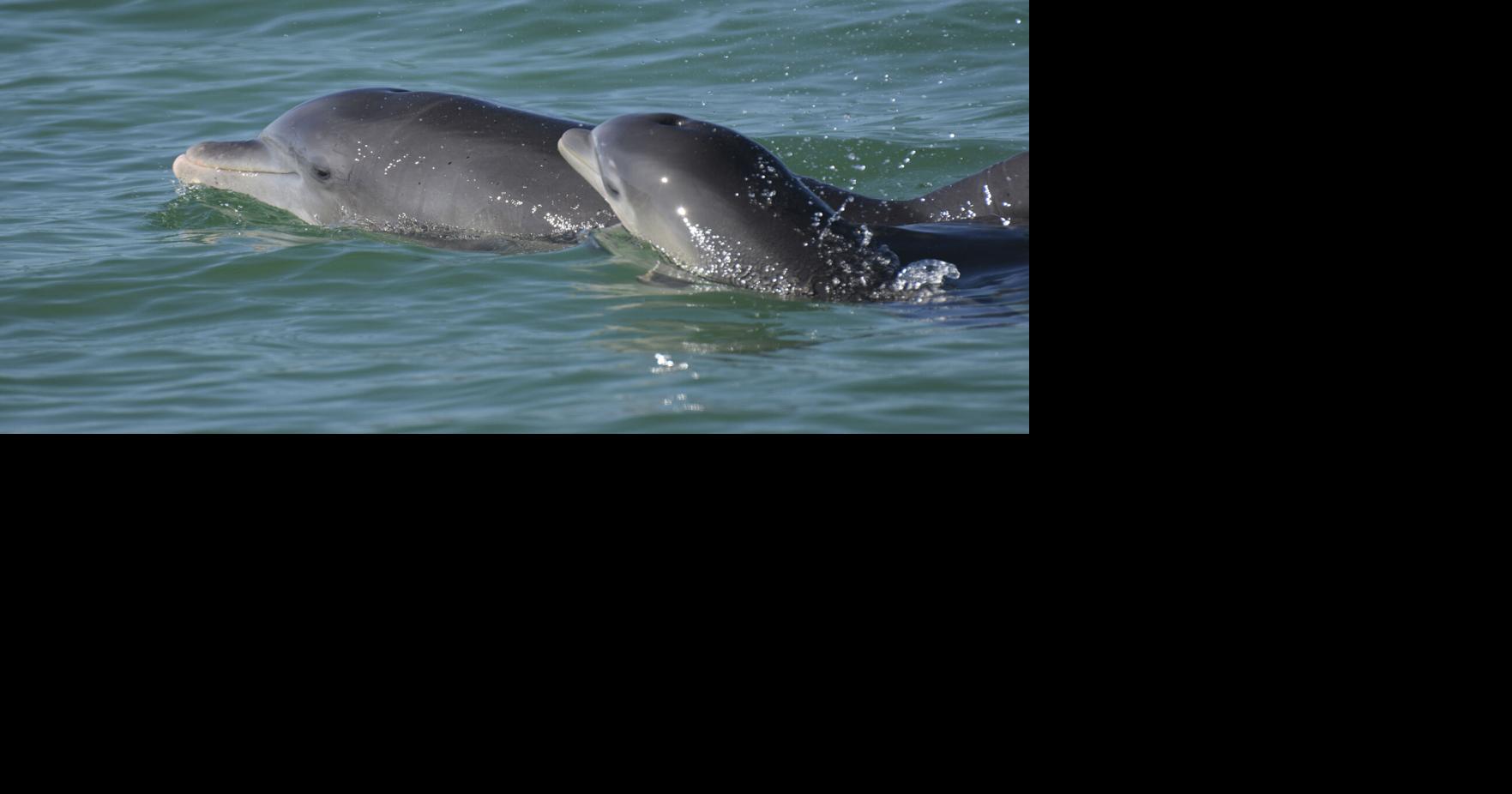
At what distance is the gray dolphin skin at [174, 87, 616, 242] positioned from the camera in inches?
317

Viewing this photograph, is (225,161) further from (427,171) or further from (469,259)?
(469,259)

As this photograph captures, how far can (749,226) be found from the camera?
7.02 metres

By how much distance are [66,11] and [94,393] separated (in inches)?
413

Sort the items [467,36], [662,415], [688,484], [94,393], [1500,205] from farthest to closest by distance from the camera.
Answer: [467,36]
[94,393]
[662,415]
[688,484]
[1500,205]

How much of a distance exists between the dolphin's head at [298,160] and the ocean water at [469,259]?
123 mm

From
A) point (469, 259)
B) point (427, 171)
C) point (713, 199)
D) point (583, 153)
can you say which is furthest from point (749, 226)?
point (427, 171)

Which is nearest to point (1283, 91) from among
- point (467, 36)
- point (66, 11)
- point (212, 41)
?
point (467, 36)

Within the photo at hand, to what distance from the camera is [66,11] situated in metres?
15.1

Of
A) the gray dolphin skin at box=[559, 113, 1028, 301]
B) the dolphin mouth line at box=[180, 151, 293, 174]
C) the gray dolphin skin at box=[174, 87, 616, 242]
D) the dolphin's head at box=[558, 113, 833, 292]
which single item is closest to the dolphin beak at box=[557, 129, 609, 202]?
the gray dolphin skin at box=[559, 113, 1028, 301]

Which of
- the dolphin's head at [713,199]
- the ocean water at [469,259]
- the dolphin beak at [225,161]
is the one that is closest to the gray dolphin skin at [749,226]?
the dolphin's head at [713,199]

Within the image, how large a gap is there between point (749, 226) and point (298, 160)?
9.47 ft

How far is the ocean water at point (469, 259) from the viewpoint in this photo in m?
5.55

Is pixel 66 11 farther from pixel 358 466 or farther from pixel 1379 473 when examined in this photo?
pixel 1379 473

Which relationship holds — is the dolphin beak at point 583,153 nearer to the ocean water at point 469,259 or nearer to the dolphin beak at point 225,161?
the ocean water at point 469,259
